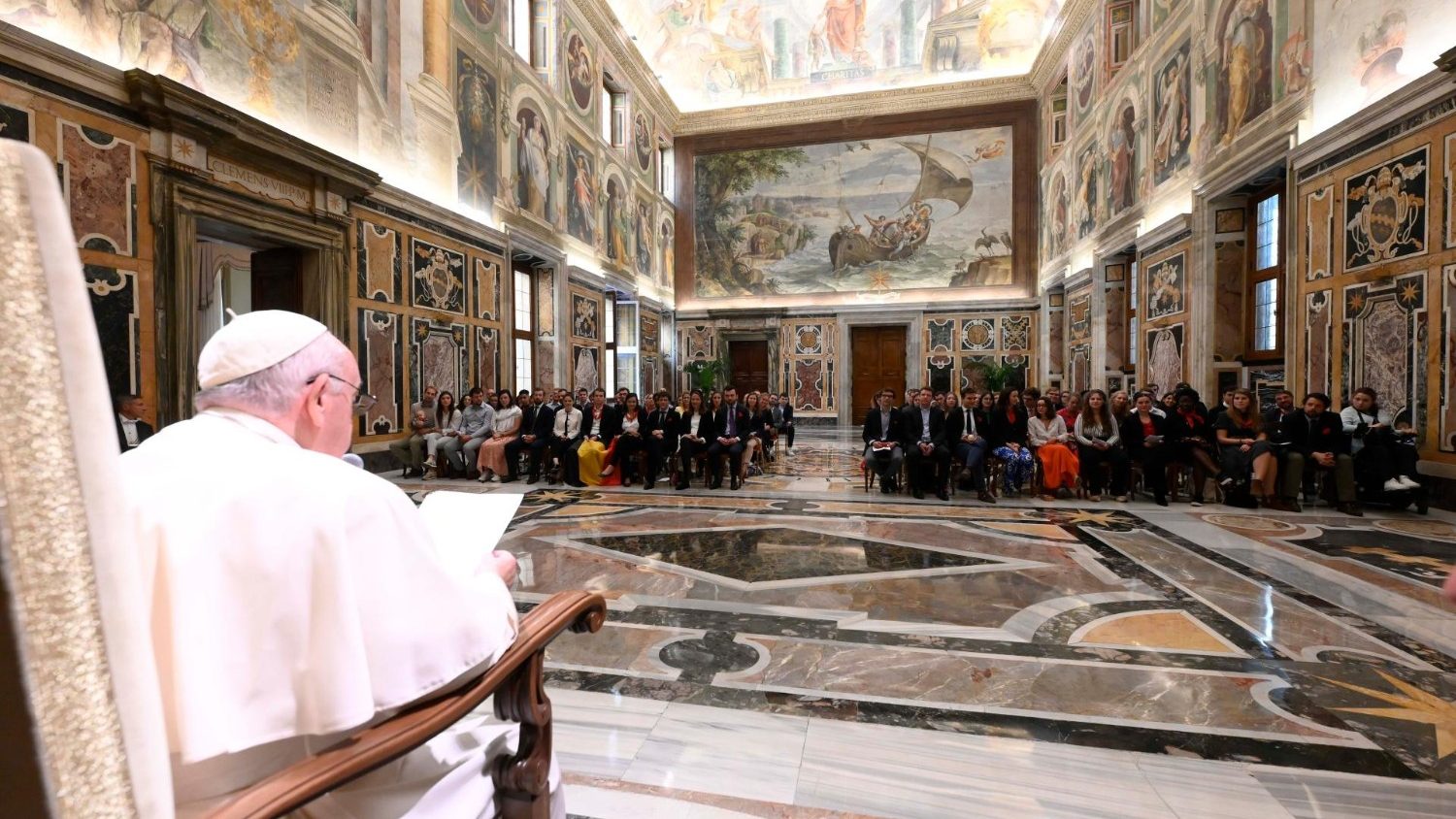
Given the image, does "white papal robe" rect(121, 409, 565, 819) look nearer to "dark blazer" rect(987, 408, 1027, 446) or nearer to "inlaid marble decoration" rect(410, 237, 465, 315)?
"dark blazer" rect(987, 408, 1027, 446)

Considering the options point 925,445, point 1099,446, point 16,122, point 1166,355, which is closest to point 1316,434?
point 1099,446

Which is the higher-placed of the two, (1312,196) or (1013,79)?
(1013,79)

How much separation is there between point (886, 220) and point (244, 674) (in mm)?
20037

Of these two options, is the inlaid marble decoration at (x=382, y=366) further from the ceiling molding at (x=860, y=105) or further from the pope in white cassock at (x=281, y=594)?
the ceiling molding at (x=860, y=105)

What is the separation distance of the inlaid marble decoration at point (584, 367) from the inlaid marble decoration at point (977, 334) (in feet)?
34.7

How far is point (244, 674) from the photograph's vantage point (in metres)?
→ 0.95

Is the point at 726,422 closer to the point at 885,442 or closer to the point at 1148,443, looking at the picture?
the point at 885,442

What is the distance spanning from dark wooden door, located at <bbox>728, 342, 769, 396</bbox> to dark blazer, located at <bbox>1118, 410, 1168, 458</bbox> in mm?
13553

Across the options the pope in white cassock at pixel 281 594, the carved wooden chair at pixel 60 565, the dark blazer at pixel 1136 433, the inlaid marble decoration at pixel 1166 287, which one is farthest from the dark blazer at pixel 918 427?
the carved wooden chair at pixel 60 565

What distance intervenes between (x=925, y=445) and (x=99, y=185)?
8.34 metres

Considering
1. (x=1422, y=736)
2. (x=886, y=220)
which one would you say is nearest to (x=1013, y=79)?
(x=886, y=220)

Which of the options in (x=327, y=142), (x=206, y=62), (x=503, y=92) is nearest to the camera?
(x=206, y=62)

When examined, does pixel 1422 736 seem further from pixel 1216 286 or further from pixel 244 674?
pixel 1216 286

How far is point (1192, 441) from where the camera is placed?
7.14 m
